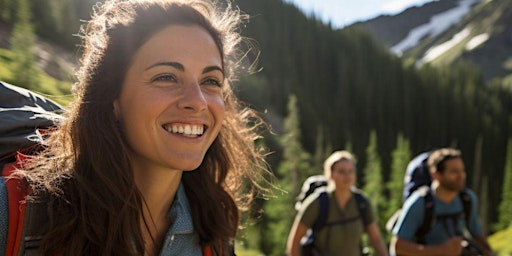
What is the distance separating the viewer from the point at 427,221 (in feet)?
18.7

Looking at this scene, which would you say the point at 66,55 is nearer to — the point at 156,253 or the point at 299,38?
the point at 156,253

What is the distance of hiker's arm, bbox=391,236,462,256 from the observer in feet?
17.7

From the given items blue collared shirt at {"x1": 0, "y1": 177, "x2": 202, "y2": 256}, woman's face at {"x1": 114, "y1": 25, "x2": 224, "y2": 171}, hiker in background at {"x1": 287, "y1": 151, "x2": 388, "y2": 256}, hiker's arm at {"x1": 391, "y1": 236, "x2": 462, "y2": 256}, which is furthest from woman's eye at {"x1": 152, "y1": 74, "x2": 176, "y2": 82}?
hiker in background at {"x1": 287, "y1": 151, "x2": 388, "y2": 256}

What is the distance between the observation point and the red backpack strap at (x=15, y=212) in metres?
1.73

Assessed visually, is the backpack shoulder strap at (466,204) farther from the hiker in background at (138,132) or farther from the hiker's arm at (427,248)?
the hiker in background at (138,132)

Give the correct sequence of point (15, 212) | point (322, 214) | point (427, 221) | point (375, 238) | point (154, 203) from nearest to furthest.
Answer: point (15, 212) < point (154, 203) < point (427, 221) < point (322, 214) < point (375, 238)

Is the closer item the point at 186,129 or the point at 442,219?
the point at 186,129

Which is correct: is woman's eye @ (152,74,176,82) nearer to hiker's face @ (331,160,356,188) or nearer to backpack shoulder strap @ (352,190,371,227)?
hiker's face @ (331,160,356,188)

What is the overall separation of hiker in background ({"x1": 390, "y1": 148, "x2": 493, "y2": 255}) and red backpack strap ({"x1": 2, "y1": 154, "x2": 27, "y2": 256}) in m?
4.43

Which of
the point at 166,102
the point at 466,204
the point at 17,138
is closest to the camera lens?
the point at 17,138

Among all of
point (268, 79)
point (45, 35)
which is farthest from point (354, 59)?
point (45, 35)

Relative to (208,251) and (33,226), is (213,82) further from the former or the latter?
(33,226)

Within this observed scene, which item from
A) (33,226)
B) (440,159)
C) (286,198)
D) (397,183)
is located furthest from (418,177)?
(397,183)

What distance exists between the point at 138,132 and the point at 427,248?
13.3 feet
